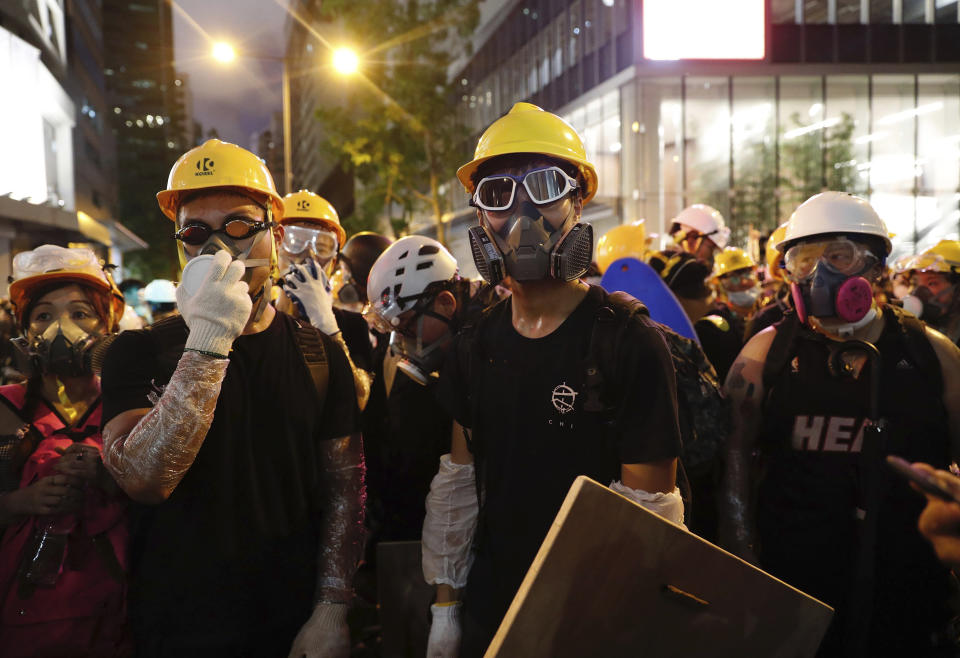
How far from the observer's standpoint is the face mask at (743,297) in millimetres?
8258

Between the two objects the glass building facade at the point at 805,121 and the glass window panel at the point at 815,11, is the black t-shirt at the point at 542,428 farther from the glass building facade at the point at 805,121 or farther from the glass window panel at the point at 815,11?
the glass window panel at the point at 815,11

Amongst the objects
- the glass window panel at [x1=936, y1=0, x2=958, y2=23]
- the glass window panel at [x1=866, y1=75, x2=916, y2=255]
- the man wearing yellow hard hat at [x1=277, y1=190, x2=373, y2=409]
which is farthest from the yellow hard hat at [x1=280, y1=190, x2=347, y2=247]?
the glass window panel at [x1=936, y1=0, x2=958, y2=23]

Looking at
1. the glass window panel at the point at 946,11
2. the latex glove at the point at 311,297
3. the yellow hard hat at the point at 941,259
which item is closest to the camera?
the latex glove at the point at 311,297

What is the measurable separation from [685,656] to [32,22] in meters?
27.2

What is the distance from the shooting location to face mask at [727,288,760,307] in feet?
27.1

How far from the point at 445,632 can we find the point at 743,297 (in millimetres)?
6888

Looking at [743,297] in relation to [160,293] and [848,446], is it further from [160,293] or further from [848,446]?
[160,293]

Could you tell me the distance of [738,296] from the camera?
27.2ft

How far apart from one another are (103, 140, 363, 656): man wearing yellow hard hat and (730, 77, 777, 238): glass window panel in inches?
966

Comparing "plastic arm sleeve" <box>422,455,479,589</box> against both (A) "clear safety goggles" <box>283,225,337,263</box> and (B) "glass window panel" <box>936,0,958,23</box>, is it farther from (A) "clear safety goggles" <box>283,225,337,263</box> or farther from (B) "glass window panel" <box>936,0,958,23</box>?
(B) "glass window panel" <box>936,0,958,23</box>

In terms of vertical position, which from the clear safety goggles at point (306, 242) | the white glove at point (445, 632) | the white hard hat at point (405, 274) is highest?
the clear safety goggles at point (306, 242)

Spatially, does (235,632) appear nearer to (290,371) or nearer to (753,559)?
(290,371)

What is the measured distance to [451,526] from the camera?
2576 millimetres

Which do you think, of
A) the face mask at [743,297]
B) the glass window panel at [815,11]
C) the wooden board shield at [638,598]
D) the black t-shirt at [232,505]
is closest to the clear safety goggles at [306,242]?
the black t-shirt at [232,505]
